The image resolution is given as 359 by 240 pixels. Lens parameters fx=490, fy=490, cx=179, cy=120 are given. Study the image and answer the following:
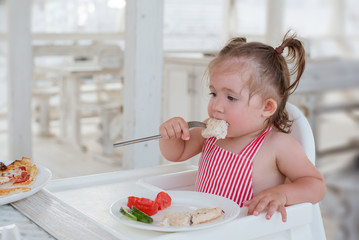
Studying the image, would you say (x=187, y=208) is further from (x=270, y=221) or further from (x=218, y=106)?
(x=218, y=106)

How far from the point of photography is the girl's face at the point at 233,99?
3.60 feet

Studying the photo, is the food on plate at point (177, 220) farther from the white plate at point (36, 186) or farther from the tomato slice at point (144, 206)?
the white plate at point (36, 186)

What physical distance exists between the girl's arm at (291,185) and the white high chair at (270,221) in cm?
2

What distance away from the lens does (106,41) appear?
5.76 meters

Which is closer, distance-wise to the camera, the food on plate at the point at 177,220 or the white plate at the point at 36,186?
the food on plate at the point at 177,220

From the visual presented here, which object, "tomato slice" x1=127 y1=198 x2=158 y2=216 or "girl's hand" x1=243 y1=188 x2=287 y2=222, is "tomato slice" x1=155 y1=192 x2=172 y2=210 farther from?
"girl's hand" x1=243 y1=188 x2=287 y2=222

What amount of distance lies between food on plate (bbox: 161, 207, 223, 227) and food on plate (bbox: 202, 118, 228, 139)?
282 millimetres

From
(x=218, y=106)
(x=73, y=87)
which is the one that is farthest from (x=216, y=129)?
(x=73, y=87)

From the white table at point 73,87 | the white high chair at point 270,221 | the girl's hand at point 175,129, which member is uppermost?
the girl's hand at point 175,129

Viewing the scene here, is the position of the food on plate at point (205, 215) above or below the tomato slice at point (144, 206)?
above

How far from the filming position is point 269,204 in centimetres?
90

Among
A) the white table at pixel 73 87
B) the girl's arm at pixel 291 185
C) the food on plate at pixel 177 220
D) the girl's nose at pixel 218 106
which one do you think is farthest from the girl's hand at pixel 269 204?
the white table at pixel 73 87

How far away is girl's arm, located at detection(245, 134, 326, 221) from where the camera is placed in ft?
2.93

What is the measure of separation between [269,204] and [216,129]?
0.79 ft
